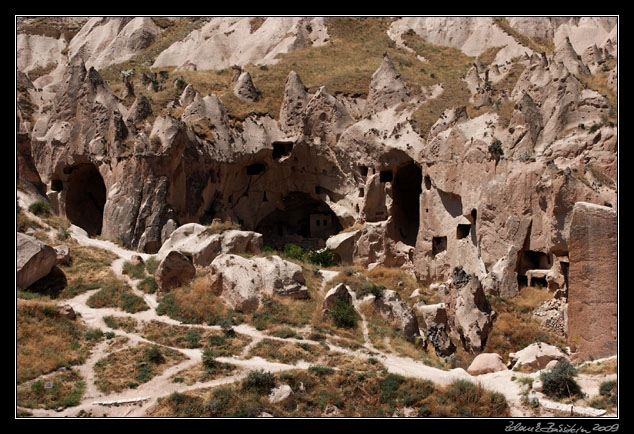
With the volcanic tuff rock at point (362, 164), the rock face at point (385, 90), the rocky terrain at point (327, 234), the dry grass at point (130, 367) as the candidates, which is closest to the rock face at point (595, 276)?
the rocky terrain at point (327, 234)

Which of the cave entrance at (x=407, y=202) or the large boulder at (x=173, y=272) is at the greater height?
the cave entrance at (x=407, y=202)

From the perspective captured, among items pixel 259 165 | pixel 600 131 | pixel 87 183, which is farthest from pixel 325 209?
pixel 600 131

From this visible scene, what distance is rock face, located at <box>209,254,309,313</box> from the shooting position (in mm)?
24047

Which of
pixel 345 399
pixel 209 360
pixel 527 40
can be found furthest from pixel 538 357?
pixel 527 40

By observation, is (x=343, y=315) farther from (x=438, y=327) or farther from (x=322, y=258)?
(x=322, y=258)

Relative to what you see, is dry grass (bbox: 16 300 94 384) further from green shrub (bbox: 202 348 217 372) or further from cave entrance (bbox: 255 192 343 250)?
cave entrance (bbox: 255 192 343 250)

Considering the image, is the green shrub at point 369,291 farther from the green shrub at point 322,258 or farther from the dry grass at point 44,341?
the green shrub at point 322,258

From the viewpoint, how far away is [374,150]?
4131cm

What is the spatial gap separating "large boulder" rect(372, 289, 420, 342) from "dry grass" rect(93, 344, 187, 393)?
7.58m

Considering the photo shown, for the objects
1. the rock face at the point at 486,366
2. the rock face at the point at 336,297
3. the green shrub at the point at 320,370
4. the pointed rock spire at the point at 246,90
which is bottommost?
the rock face at the point at 486,366

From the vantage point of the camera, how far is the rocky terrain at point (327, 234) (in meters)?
18.7

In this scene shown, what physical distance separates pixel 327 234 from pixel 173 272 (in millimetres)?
21481

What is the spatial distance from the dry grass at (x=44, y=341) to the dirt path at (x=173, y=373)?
518 mm

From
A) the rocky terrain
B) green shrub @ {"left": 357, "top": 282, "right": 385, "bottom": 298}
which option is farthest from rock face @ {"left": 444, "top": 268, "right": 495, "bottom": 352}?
green shrub @ {"left": 357, "top": 282, "right": 385, "bottom": 298}
